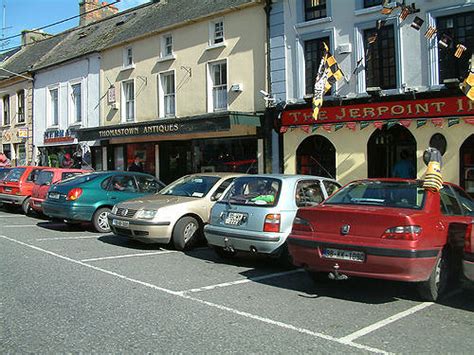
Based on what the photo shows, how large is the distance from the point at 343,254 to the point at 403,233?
0.73 metres

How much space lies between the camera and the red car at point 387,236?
5770 millimetres

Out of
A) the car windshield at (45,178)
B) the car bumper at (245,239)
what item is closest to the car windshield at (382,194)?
the car bumper at (245,239)

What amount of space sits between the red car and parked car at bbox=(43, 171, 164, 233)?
630 cm

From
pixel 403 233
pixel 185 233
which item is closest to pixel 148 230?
pixel 185 233

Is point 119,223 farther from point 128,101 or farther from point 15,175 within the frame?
point 128,101

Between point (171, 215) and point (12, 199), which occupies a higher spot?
point (12, 199)

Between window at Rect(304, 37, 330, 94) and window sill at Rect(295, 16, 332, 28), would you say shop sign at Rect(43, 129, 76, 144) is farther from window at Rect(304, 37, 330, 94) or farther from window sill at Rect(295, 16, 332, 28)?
window sill at Rect(295, 16, 332, 28)

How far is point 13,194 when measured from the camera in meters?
15.4

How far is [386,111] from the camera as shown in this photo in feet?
44.9

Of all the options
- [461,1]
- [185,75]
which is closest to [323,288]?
[461,1]

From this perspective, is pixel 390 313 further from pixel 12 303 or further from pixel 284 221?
pixel 12 303

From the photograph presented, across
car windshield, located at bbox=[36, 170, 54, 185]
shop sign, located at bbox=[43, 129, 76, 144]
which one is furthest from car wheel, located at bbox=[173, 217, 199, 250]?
shop sign, located at bbox=[43, 129, 76, 144]

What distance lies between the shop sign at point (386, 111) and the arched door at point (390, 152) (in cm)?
53

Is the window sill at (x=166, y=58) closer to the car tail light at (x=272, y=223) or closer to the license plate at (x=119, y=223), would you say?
the license plate at (x=119, y=223)
